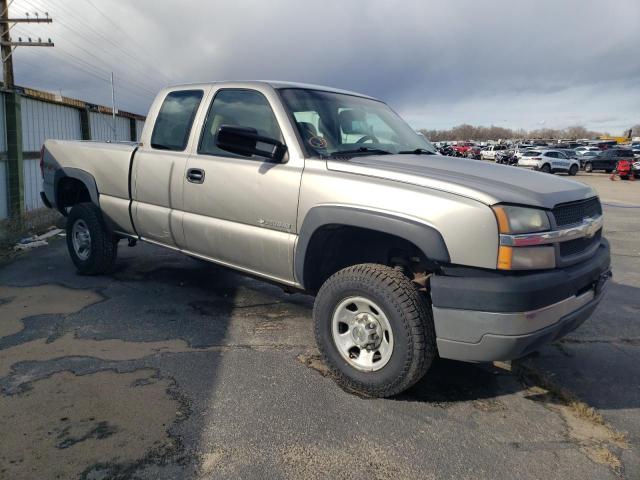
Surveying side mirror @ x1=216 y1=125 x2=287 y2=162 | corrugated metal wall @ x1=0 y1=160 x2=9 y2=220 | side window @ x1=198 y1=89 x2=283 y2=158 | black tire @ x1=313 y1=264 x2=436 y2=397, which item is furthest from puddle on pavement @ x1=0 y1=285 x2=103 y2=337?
corrugated metal wall @ x1=0 y1=160 x2=9 y2=220

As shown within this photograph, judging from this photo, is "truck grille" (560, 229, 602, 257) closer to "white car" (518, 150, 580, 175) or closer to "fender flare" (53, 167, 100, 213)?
"fender flare" (53, 167, 100, 213)

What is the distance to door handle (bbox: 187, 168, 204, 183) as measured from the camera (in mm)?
4234

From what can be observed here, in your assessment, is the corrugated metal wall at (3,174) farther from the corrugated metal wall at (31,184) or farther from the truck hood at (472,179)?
the truck hood at (472,179)

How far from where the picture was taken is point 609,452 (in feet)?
9.11

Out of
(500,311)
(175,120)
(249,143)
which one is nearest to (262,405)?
(500,311)

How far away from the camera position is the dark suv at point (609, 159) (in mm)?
35812

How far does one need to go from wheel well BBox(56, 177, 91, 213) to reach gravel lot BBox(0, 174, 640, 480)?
58.6 inches

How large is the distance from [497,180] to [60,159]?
4887 millimetres

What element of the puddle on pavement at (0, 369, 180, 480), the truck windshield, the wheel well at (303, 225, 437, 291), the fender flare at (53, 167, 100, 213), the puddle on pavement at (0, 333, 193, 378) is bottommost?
the puddle on pavement at (0, 369, 180, 480)

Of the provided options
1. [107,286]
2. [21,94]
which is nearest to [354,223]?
[107,286]

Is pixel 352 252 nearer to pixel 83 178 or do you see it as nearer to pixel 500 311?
pixel 500 311

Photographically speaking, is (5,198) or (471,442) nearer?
(471,442)

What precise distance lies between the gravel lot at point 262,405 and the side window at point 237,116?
1578 millimetres

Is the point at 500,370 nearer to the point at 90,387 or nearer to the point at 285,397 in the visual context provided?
the point at 285,397
